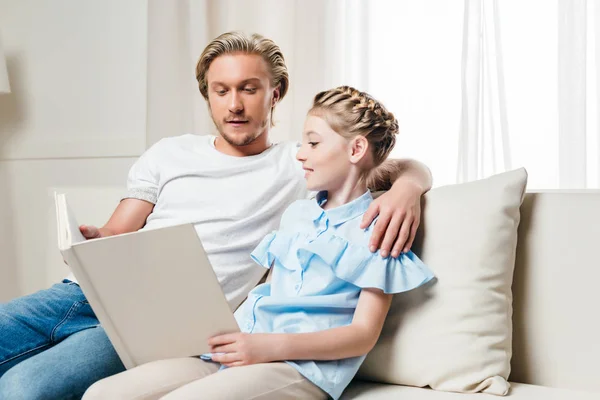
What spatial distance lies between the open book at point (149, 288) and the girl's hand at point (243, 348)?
0.06ft

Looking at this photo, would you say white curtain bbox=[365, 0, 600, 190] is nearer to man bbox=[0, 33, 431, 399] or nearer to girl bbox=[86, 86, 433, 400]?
man bbox=[0, 33, 431, 399]

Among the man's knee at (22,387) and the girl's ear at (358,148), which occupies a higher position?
the girl's ear at (358,148)

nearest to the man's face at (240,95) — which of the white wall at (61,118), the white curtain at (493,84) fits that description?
the white curtain at (493,84)

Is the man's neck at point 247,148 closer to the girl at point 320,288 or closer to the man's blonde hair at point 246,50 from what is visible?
the man's blonde hair at point 246,50

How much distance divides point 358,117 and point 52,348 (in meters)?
0.76

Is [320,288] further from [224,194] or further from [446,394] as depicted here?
[224,194]

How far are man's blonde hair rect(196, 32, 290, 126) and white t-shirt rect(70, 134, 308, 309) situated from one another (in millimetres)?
173

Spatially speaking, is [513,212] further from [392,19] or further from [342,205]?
[392,19]

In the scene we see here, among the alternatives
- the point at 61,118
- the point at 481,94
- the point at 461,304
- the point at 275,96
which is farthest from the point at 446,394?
the point at 61,118

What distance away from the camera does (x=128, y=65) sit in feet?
8.85

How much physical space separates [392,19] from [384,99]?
0.80 ft

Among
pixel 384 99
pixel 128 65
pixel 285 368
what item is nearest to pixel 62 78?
pixel 128 65

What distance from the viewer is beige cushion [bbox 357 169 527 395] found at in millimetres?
1320

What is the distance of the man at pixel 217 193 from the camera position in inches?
57.9
